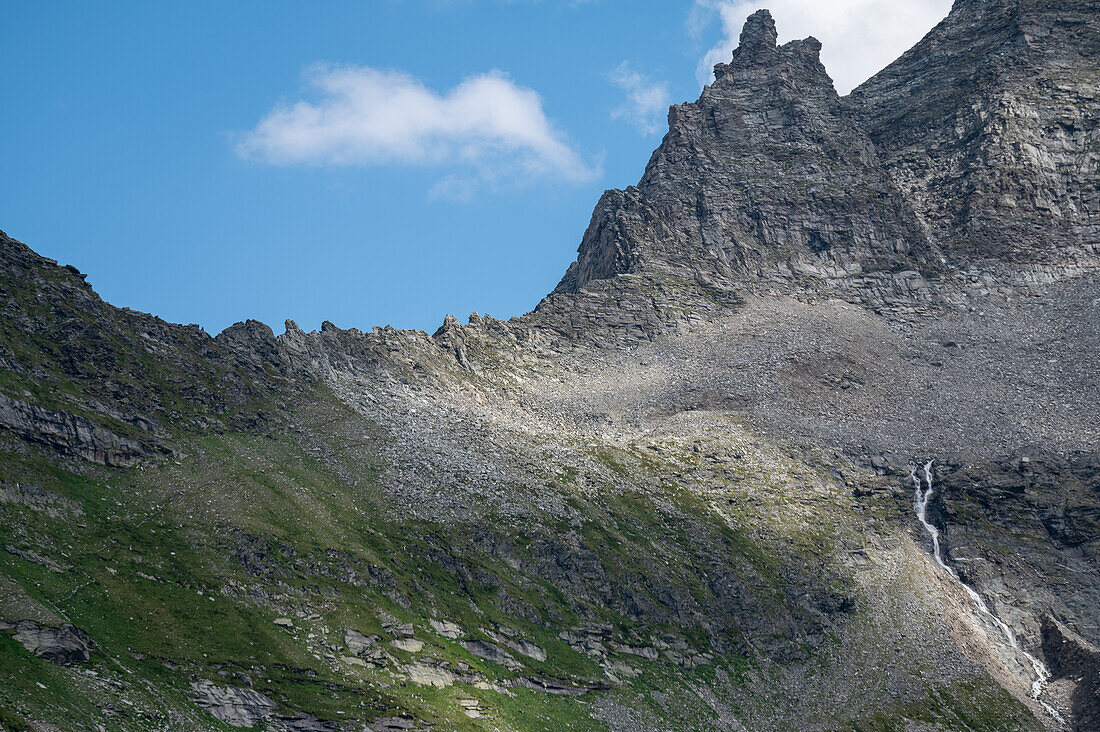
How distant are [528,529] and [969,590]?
5046 centimetres

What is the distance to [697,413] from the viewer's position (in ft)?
466

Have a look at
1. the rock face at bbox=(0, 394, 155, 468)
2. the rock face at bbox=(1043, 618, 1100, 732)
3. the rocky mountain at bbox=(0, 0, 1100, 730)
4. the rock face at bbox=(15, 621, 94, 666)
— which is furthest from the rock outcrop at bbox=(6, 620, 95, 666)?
the rock face at bbox=(1043, 618, 1100, 732)

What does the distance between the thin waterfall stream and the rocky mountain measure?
19.8 inches

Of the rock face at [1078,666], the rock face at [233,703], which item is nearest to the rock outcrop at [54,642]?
the rock face at [233,703]

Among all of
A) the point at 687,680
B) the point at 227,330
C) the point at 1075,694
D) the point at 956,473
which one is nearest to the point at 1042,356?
the point at 956,473

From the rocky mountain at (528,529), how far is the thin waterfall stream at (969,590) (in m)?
0.50

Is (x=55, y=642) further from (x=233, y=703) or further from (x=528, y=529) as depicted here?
(x=528, y=529)

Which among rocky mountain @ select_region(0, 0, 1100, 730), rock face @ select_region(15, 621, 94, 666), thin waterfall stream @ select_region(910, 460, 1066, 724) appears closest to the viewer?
rock face @ select_region(15, 621, 94, 666)

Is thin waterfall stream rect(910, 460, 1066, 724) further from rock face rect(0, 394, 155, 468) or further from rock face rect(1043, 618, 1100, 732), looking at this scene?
rock face rect(0, 394, 155, 468)

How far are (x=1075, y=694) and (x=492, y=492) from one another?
60.1 metres

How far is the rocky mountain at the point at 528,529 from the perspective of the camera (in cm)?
7188

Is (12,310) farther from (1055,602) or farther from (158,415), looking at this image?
(1055,602)

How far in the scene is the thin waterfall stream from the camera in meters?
99.4

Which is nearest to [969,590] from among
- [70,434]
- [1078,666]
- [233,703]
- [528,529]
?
[1078,666]
